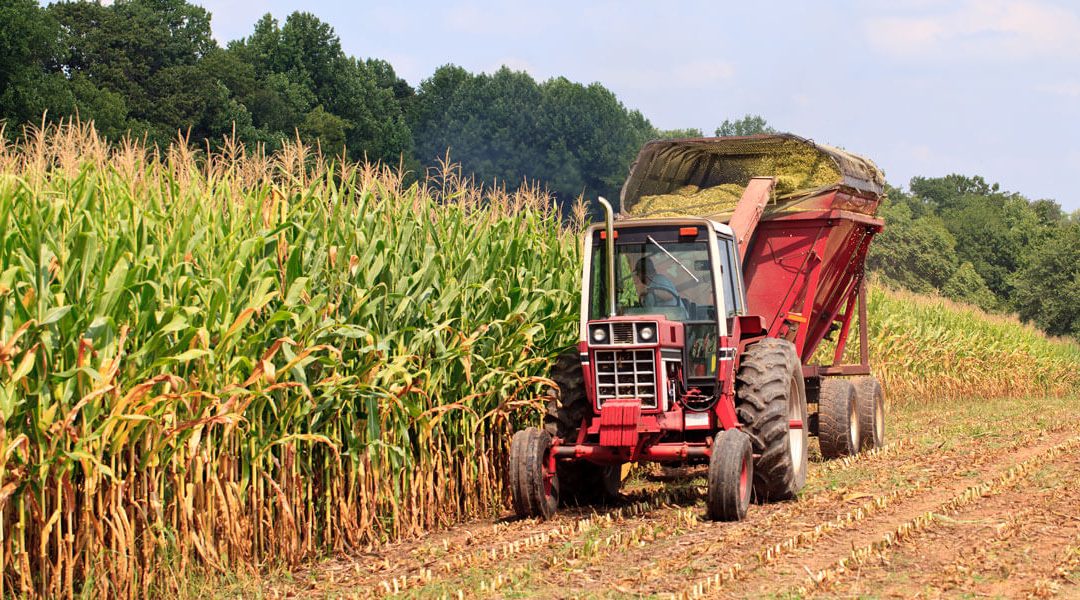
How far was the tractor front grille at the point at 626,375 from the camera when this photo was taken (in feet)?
27.5

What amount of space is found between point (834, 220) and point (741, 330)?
2.38 meters

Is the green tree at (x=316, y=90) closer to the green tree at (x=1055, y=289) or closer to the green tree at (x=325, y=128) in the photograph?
the green tree at (x=325, y=128)

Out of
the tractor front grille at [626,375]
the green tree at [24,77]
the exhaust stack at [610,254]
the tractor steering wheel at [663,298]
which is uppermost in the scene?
the green tree at [24,77]

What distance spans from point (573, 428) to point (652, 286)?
1280 mm

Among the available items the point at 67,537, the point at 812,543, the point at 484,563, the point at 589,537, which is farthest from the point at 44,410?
the point at 812,543

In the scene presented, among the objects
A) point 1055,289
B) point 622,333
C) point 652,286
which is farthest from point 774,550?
point 1055,289

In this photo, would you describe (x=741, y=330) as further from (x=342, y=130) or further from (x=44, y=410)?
(x=342, y=130)

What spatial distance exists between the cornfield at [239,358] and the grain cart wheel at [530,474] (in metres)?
0.48

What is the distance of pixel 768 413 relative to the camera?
8539 mm

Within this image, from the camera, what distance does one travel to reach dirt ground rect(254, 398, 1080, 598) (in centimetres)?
613

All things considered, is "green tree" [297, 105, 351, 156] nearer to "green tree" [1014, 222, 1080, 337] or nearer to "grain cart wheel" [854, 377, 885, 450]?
"green tree" [1014, 222, 1080, 337]

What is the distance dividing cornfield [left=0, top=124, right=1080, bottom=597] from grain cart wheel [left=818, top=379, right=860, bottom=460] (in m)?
3.50

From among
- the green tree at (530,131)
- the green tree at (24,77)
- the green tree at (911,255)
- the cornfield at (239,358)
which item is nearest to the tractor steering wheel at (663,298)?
the cornfield at (239,358)

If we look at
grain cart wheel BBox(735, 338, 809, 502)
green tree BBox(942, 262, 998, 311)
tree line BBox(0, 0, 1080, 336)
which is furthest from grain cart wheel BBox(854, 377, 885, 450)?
green tree BBox(942, 262, 998, 311)
